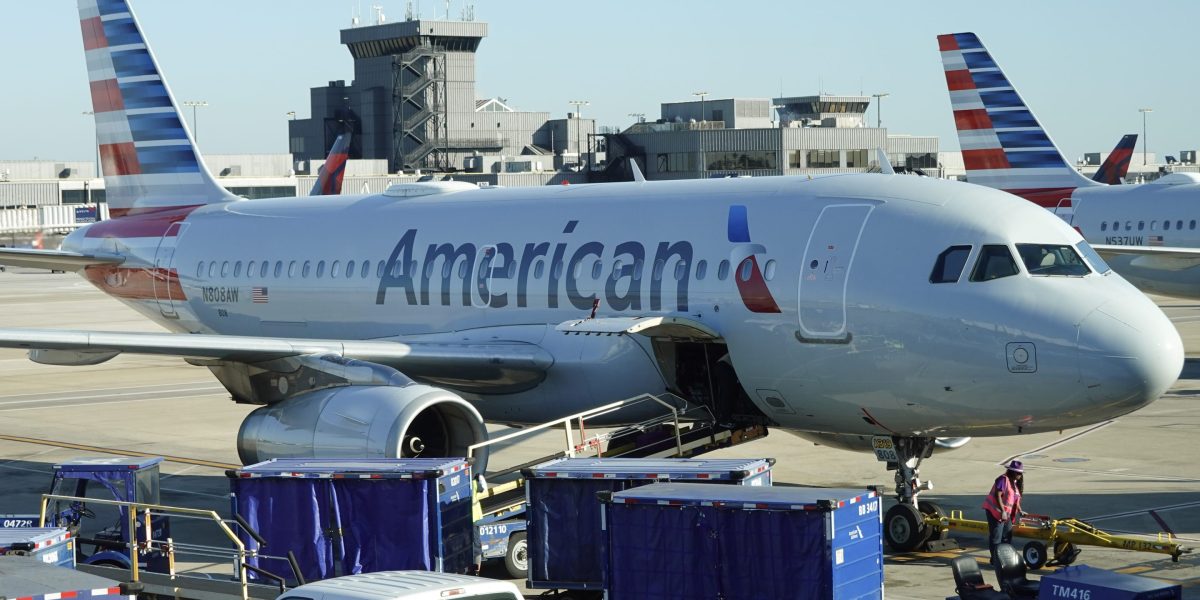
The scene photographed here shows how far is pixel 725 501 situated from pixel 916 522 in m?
5.02

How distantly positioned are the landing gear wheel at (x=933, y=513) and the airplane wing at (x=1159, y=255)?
1583 cm

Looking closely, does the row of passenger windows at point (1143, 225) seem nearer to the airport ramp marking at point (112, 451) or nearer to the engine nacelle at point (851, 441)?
the engine nacelle at point (851, 441)

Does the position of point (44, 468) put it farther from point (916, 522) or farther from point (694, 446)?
point (916, 522)

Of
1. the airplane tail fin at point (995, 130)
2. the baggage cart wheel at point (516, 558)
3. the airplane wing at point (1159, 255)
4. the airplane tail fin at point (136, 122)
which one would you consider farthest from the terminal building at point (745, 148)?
the baggage cart wheel at point (516, 558)

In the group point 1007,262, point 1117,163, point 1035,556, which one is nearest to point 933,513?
point 1035,556

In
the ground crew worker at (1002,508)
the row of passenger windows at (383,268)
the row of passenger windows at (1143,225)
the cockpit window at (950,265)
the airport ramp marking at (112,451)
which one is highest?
the cockpit window at (950,265)

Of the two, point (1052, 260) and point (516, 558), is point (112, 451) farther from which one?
point (1052, 260)

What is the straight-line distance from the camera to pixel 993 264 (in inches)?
680

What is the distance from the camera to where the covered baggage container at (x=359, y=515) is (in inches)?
607

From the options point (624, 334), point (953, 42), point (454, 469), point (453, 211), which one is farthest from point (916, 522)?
point (953, 42)

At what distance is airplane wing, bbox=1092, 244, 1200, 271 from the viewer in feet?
118

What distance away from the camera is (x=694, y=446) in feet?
64.1

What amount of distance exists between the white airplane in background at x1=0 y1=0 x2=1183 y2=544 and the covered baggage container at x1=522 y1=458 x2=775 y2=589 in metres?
2.82

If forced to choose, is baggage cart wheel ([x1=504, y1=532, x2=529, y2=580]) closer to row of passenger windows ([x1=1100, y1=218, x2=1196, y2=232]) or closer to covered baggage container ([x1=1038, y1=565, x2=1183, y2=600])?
covered baggage container ([x1=1038, y1=565, x2=1183, y2=600])
